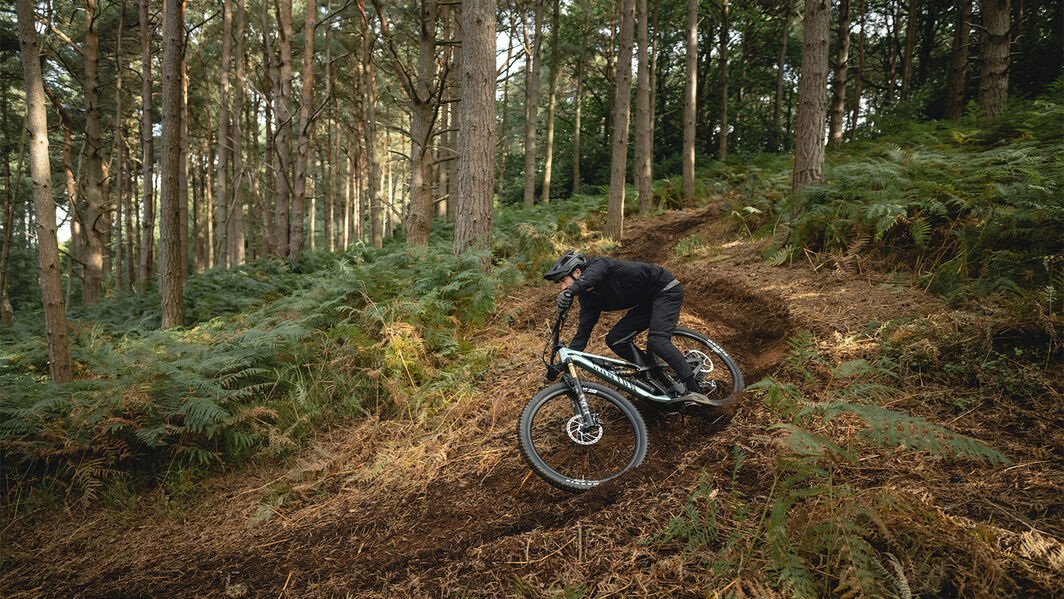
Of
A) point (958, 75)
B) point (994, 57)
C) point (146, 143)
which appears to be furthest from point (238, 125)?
point (958, 75)

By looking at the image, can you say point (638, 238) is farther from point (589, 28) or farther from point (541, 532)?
point (589, 28)

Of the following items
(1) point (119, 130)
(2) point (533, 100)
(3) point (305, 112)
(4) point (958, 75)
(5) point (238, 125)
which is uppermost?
(2) point (533, 100)

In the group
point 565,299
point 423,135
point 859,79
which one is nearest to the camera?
point 565,299

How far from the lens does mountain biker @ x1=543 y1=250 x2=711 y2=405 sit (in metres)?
3.91

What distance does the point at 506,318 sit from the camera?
6.59 meters

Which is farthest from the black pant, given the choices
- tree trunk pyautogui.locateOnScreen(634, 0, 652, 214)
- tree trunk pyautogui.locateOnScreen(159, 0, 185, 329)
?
tree trunk pyautogui.locateOnScreen(634, 0, 652, 214)

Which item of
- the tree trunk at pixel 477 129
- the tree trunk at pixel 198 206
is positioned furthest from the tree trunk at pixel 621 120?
the tree trunk at pixel 198 206

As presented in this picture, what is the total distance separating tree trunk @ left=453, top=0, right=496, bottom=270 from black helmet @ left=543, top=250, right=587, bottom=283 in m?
3.34

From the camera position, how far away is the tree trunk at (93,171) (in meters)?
11.5

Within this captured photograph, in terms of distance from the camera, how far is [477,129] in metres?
7.20

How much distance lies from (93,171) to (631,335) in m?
15.3

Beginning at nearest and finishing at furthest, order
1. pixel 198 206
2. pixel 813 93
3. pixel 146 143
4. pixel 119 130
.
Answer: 1. pixel 813 93
2. pixel 146 143
3. pixel 119 130
4. pixel 198 206

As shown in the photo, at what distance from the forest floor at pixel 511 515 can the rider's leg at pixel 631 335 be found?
653 mm

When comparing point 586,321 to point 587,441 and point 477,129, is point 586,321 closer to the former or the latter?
point 587,441
